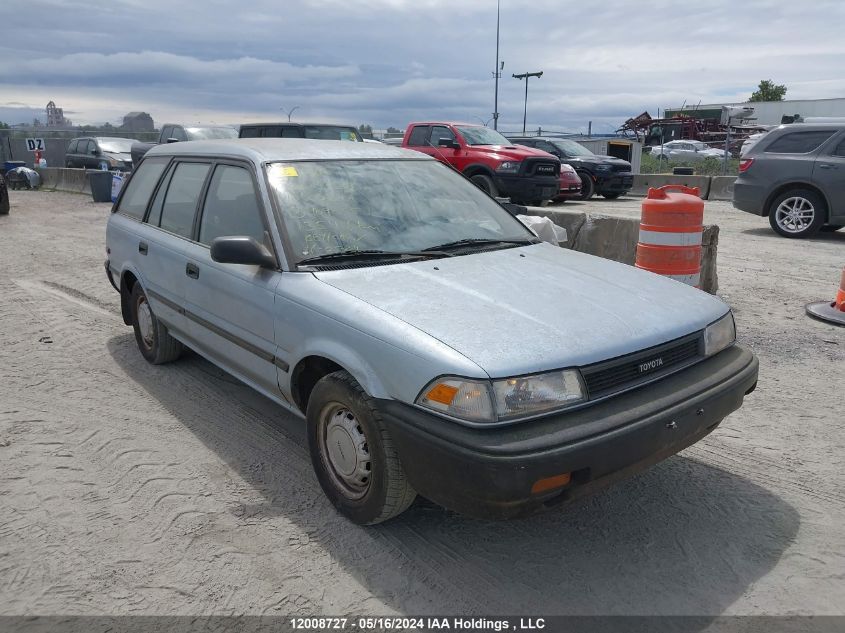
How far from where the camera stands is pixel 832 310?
21.0 ft

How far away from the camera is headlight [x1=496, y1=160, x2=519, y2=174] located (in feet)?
44.1

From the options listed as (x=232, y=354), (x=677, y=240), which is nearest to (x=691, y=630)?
(x=232, y=354)

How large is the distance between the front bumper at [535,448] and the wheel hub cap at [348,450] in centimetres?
33

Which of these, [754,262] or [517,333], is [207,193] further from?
[754,262]

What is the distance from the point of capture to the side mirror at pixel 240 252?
10.9 feet

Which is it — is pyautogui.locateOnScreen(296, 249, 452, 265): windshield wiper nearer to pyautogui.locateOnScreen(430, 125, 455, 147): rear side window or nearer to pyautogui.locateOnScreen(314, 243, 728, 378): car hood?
pyautogui.locateOnScreen(314, 243, 728, 378): car hood

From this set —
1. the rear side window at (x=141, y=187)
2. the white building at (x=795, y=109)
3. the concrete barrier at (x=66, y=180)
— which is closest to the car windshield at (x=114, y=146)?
the concrete barrier at (x=66, y=180)

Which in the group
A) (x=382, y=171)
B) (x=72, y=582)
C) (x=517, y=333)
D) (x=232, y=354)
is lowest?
(x=72, y=582)

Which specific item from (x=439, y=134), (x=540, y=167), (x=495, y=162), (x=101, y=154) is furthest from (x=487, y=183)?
(x=101, y=154)

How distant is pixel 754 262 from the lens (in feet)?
29.6

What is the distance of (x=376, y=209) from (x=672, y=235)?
10.3 ft

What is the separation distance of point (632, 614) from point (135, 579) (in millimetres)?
1949

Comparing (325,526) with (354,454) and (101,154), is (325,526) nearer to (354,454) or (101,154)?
(354,454)

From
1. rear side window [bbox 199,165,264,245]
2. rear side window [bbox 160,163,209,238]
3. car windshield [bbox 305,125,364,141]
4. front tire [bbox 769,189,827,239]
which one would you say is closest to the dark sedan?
car windshield [bbox 305,125,364,141]
